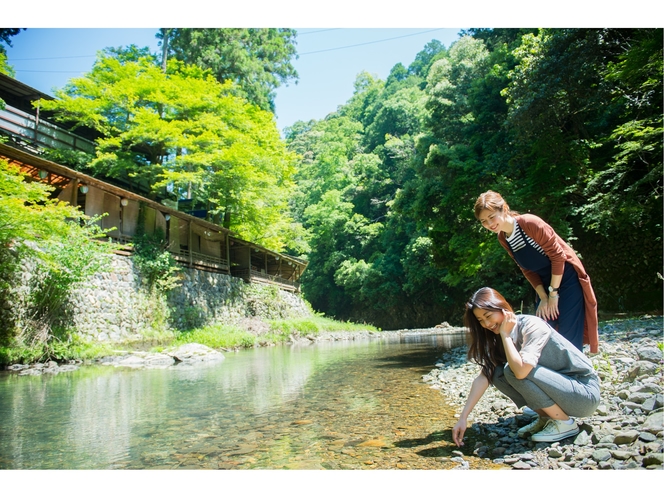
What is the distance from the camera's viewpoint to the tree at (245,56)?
1797 cm

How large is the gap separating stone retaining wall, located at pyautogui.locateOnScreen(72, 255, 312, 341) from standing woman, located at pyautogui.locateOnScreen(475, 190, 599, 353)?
952 centimetres

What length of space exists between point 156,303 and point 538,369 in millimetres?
11785

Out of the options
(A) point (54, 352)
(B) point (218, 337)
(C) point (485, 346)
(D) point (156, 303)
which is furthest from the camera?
(D) point (156, 303)

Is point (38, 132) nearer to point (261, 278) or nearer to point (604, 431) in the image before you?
point (261, 278)

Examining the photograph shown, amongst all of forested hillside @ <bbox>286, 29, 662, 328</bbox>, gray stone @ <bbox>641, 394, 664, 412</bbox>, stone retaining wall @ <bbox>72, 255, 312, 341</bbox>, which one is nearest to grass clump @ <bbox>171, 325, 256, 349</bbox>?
stone retaining wall @ <bbox>72, 255, 312, 341</bbox>

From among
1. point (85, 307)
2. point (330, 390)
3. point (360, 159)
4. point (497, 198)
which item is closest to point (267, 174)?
point (85, 307)

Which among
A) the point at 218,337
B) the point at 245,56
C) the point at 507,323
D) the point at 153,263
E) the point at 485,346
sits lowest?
the point at 218,337

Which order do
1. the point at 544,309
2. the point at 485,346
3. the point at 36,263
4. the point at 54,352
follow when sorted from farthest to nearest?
the point at 36,263, the point at 54,352, the point at 544,309, the point at 485,346

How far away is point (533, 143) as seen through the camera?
974 centimetres

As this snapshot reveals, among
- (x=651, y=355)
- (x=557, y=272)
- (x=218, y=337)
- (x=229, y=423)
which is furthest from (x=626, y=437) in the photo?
(x=218, y=337)

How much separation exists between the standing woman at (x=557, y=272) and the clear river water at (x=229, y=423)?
978 millimetres

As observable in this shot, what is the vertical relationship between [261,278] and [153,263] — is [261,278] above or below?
below

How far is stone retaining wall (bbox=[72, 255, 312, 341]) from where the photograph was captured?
10.0m

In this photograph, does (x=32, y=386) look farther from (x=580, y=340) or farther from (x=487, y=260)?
(x=487, y=260)
